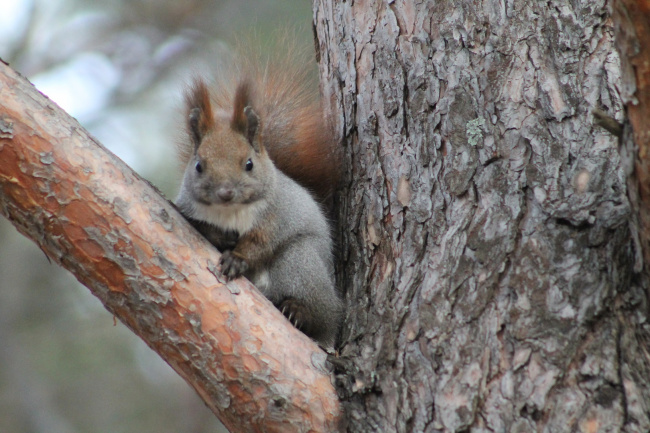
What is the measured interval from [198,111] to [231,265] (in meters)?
0.68

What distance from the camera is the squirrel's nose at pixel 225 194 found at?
211 centimetres

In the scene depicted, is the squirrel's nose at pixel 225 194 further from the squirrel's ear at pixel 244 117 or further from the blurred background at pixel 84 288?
the blurred background at pixel 84 288

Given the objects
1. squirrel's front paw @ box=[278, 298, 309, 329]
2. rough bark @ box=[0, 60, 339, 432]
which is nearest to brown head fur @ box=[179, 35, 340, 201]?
squirrel's front paw @ box=[278, 298, 309, 329]

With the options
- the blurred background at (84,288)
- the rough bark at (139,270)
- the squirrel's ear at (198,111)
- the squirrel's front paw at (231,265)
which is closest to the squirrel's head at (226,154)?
the squirrel's ear at (198,111)

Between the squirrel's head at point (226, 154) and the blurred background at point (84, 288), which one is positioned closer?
the squirrel's head at point (226, 154)

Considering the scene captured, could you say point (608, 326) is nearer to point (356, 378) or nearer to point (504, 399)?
point (504, 399)

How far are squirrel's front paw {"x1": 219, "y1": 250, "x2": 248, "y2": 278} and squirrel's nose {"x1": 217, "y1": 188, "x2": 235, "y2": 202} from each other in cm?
28

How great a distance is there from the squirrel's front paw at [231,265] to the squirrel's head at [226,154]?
1.06 ft

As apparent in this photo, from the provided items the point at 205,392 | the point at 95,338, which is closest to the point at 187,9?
the point at 95,338

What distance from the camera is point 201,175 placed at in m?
2.23

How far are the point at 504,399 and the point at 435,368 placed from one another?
0.18 m

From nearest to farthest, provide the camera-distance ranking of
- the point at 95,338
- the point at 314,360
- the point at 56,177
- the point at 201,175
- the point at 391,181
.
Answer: the point at 56,177, the point at 314,360, the point at 391,181, the point at 201,175, the point at 95,338

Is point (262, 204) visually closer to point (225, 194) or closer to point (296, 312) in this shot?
point (225, 194)

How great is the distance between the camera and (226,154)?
7.32 ft
